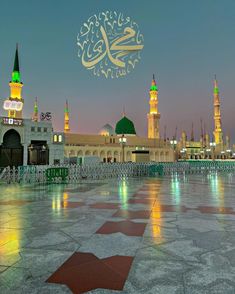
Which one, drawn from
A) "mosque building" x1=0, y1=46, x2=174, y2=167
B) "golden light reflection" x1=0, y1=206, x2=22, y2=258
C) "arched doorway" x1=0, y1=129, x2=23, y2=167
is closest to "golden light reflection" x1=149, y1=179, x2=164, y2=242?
"golden light reflection" x1=0, y1=206, x2=22, y2=258

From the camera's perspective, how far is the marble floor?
116 inches

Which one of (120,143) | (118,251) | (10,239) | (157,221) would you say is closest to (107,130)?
(120,143)

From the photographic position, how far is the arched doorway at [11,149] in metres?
34.7

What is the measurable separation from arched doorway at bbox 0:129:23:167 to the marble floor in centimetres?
3030

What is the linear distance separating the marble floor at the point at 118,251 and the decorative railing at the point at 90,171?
424 inches

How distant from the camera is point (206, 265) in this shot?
3.47m

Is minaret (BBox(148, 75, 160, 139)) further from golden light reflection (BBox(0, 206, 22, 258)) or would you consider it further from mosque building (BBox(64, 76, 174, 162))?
golden light reflection (BBox(0, 206, 22, 258))

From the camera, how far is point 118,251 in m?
4.07

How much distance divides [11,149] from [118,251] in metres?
35.3

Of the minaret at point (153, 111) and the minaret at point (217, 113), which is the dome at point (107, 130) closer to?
the minaret at point (153, 111)

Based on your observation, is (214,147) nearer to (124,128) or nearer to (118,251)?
(124,128)

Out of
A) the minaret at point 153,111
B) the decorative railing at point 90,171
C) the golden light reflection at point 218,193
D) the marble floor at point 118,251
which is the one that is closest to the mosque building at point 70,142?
the minaret at point 153,111

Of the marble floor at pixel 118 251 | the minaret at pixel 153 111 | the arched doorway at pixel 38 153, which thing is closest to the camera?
the marble floor at pixel 118 251

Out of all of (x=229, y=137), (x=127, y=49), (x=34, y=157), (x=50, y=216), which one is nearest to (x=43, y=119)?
(x=34, y=157)
